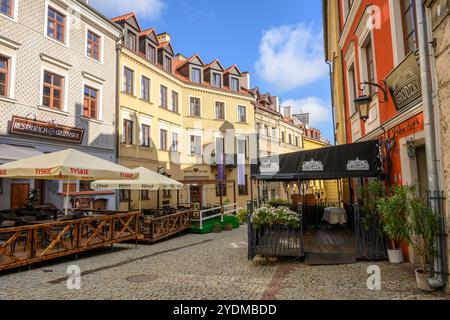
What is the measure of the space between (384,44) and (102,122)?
43.1 feet

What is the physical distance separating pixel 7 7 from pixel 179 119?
12770 mm

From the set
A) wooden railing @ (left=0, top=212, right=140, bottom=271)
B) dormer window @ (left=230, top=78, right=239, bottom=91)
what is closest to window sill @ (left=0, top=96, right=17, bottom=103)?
wooden railing @ (left=0, top=212, right=140, bottom=271)

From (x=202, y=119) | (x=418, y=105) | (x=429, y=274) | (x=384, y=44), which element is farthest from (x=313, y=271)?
(x=202, y=119)

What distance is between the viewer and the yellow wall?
18750 mm

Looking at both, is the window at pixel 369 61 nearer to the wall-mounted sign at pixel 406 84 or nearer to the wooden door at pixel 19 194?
the wall-mounted sign at pixel 406 84

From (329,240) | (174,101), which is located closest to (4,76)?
(174,101)

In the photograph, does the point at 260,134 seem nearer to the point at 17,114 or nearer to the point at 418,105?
the point at 17,114

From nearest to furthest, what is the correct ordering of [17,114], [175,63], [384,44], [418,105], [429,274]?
1. [429,274]
2. [418,105]
3. [384,44]
4. [17,114]
5. [175,63]

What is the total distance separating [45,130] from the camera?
13156 mm

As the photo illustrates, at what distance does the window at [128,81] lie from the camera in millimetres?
18531

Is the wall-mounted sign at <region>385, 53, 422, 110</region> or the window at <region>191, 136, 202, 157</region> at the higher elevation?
the window at <region>191, 136, 202, 157</region>

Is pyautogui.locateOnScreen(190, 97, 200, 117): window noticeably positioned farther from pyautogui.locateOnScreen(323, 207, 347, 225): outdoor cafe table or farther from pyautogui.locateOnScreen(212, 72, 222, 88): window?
pyautogui.locateOnScreen(323, 207, 347, 225): outdoor cafe table

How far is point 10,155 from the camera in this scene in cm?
1095

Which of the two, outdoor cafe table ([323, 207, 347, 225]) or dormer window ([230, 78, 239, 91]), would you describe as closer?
outdoor cafe table ([323, 207, 347, 225])
